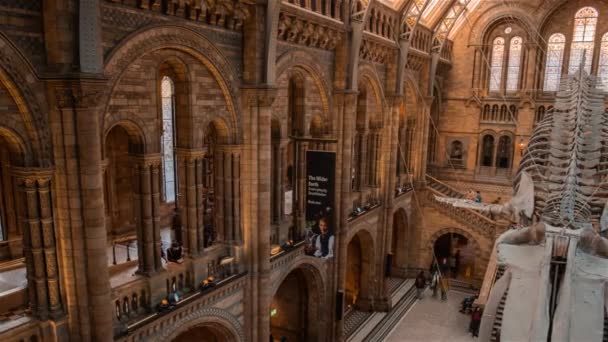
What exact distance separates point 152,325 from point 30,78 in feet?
16.9

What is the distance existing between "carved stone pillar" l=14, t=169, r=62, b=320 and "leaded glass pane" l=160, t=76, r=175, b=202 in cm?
711

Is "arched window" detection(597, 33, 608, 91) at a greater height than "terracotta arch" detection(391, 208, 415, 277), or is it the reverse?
"arched window" detection(597, 33, 608, 91)

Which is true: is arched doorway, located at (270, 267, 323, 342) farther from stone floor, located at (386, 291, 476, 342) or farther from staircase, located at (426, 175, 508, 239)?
staircase, located at (426, 175, 508, 239)

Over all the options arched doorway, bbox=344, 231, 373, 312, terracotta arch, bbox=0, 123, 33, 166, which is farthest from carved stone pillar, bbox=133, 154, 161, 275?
arched doorway, bbox=344, 231, 373, 312

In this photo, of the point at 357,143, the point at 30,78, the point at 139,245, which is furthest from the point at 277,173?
the point at 30,78

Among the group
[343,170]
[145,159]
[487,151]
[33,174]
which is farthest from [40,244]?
[487,151]

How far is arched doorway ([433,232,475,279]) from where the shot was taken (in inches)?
999

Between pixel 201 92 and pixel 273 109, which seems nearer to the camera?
pixel 201 92

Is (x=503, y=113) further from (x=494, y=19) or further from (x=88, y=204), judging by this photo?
(x=88, y=204)

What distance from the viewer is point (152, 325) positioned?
927 centimetres

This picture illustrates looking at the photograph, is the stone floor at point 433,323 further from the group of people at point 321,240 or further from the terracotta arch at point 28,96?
the terracotta arch at point 28,96

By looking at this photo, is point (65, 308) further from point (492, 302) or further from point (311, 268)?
A: point (311, 268)

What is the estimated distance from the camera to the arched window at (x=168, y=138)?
1439 cm

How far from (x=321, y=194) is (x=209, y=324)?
4674 millimetres
